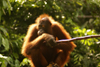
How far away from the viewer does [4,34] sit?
10.6ft

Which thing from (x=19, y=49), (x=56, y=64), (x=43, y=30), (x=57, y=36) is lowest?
(x=19, y=49)

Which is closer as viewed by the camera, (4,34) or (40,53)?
(40,53)

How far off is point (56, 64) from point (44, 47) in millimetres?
404

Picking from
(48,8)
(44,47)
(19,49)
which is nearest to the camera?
(44,47)

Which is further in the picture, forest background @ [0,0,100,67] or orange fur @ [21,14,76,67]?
forest background @ [0,0,100,67]

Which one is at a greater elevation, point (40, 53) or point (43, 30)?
point (43, 30)

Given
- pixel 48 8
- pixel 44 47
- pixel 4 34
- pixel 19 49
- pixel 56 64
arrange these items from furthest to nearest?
pixel 48 8
pixel 19 49
pixel 4 34
pixel 44 47
pixel 56 64

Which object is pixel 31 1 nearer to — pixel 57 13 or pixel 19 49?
pixel 57 13

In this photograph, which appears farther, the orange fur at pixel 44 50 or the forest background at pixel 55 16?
the forest background at pixel 55 16

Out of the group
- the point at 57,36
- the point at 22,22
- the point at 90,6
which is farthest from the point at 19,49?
the point at 90,6

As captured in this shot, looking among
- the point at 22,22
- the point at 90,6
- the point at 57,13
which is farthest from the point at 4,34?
the point at 90,6

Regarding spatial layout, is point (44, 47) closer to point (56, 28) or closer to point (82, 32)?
point (56, 28)

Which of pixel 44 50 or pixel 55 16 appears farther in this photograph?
pixel 55 16

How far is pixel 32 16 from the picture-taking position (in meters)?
4.02
